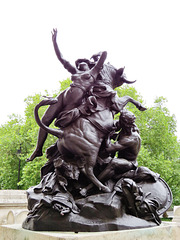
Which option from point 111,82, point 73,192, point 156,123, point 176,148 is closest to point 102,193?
point 73,192

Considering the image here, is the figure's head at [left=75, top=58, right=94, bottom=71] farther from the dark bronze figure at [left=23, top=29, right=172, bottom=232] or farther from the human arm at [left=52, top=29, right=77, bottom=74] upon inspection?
the human arm at [left=52, top=29, right=77, bottom=74]

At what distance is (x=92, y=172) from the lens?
4.40 meters

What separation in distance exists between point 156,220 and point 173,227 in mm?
259

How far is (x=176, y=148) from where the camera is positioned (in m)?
20.5

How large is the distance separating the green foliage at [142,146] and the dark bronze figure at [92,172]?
11.7 metres

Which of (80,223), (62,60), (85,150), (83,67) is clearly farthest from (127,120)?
(80,223)

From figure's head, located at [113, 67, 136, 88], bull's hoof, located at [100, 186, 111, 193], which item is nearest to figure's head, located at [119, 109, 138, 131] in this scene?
figure's head, located at [113, 67, 136, 88]

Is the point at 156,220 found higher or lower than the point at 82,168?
lower

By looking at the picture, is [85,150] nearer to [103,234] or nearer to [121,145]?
[121,145]

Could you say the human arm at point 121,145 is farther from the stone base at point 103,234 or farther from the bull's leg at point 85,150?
the stone base at point 103,234

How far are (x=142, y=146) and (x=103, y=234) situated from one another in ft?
47.6

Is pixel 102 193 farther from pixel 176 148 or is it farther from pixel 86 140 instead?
pixel 176 148

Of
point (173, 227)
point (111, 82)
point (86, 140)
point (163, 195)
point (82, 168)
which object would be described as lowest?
point (173, 227)

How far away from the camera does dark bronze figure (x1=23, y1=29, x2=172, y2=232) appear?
3.94m
